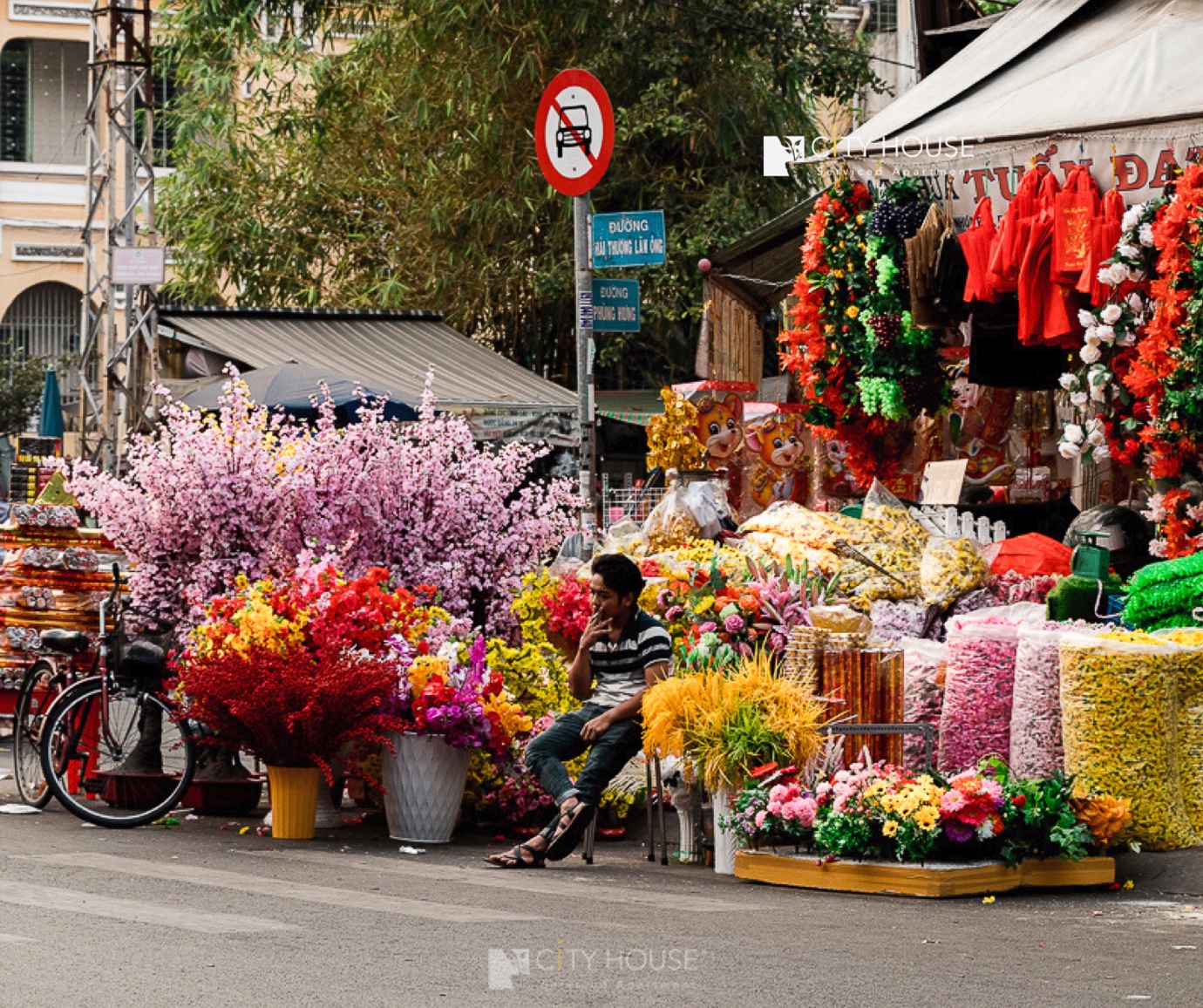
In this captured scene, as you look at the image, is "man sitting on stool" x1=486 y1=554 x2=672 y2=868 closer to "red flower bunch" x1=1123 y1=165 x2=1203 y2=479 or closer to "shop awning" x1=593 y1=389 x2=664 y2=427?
"red flower bunch" x1=1123 y1=165 x2=1203 y2=479

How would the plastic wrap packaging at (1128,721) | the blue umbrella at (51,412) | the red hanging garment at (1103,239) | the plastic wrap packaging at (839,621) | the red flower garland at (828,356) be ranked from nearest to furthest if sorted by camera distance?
the plastic wrap packaging at (1128,721) → the plastic wrap packaging at (839,621) → the red hanging garment at (1103,239) → the red flower garland at (828,356) → the blue umbrella at (51,412)

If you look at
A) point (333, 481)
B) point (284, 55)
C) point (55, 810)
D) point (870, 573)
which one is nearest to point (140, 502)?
point (333, 481)

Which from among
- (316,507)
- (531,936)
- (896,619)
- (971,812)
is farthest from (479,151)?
(531,936)

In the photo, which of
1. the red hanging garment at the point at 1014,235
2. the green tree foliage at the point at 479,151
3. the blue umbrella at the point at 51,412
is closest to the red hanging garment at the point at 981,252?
the red hanging garment at the point at 1014,235

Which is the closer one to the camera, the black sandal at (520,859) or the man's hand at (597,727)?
the black sandal at (520,859)

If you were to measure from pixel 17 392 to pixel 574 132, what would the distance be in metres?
27.1

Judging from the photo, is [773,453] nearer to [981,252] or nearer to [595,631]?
[981,252]

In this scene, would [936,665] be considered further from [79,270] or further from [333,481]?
[79,270]

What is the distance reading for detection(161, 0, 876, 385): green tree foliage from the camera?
26203 millimetres

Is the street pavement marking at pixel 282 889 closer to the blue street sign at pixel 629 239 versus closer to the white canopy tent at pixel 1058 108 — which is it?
the blue street sign at pixel 629 239

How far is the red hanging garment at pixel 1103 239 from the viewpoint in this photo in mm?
11367

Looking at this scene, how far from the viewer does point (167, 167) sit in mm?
39688

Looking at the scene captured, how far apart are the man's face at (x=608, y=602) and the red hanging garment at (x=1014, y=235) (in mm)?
3261

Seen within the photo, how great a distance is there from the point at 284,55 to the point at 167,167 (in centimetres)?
1227
